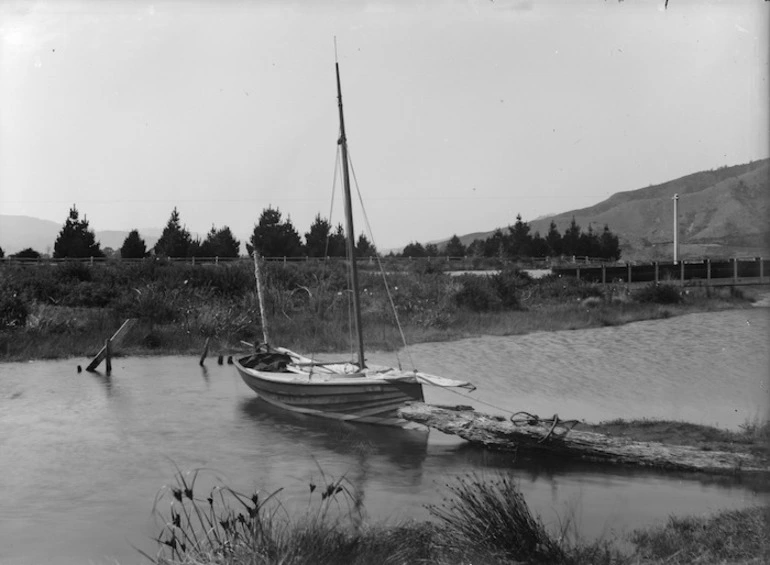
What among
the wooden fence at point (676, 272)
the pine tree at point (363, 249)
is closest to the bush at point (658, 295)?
the wooden fence at point (676, 272)

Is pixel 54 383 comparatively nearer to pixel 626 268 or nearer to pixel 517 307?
pixel 517 307

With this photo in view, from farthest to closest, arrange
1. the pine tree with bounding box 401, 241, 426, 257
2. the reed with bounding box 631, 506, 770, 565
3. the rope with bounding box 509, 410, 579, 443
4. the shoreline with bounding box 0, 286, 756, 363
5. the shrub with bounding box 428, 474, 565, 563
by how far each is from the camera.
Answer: the pine tree with bounding box 401, 241, 426, 257
the shoreline with bounding box 0, 286, 756, 363
the rope with bounding box 509, 410, 579, 443
the reed with bounding box 631, 506, 770, 565
the shrub with bounding box 428, 474, 565, 563

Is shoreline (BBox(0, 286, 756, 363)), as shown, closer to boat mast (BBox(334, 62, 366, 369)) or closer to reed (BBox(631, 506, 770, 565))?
boat mast (BBox(334, 62, 366, 369))

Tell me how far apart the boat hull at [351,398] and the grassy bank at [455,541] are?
731 cm

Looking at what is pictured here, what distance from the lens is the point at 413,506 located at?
444 inches

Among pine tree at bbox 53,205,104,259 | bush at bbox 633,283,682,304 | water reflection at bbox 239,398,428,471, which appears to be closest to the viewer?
water reflection at bbox 239,398,428,471

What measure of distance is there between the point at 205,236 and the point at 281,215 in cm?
719

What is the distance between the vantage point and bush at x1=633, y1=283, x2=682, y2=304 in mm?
44219

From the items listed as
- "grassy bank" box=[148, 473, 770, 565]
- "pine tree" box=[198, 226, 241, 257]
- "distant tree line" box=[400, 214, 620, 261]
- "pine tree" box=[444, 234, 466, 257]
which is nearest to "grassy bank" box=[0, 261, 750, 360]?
"pine tree" box=[198, 226, 241, 257]

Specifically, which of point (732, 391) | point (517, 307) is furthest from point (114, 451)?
point (517, 307)

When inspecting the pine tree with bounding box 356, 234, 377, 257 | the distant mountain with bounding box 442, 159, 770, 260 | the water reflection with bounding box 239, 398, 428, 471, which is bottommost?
the water reflection with bounding box 239, 398, 428, 471

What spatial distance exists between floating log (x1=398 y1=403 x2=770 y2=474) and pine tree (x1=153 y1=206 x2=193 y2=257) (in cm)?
4235

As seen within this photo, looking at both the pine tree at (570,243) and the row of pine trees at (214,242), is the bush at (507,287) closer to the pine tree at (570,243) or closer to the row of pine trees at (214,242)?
the row of pine trees at (214,242)

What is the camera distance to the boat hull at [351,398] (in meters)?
16.5
